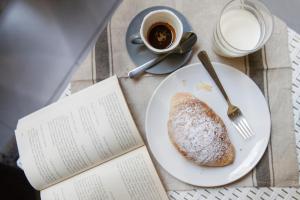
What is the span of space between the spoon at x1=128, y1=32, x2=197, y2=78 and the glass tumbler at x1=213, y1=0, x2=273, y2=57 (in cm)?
5

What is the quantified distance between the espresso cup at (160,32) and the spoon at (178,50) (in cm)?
1

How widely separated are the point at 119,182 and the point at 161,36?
0.31 meters

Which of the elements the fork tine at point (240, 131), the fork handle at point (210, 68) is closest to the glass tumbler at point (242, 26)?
the fork handle at point (210, 68)

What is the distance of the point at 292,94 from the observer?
0.75 meters

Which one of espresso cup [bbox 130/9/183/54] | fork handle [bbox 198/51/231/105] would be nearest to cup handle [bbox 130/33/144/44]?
espresso cup [bbox 130/9/183/54]

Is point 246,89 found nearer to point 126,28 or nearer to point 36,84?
point 126,28

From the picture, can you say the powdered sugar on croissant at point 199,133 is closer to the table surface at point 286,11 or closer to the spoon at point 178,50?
the spoon at point 178,50

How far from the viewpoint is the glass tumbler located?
2.37 ft

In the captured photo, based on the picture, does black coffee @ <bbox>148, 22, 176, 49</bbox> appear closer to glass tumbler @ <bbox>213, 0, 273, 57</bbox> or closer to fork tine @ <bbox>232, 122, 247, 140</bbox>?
glass tumbler @ <bbox>213, 0, 273, 57</bbox>

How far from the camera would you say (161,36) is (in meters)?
0.77

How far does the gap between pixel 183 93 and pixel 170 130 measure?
0.08 metres

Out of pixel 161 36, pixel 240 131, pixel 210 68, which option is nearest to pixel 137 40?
pixel 161 36

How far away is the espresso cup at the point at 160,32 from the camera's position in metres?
0.73

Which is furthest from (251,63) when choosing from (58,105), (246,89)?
(58,105)
